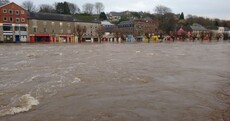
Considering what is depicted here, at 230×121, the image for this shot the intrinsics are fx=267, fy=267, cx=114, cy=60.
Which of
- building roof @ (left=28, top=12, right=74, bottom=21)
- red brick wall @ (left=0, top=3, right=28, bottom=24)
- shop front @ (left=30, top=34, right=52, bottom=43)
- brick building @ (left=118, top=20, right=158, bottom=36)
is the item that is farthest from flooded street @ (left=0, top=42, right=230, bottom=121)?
brick building @ (left=118, top=20, right=158, bottom=36)

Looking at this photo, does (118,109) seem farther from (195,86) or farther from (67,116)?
(195,86)

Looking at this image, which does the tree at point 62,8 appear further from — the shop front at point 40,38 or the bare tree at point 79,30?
the shop front at point 40,38

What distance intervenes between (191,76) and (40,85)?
6626 millimetres

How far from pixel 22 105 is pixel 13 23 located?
6450 centimetres

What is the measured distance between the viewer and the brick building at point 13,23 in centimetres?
6488

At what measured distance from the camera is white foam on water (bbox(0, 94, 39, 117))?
6552 millimetres

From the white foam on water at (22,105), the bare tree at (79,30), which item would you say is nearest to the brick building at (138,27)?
the bare tree at (79,30)

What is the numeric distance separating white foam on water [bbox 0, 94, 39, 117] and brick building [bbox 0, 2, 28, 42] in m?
61.5

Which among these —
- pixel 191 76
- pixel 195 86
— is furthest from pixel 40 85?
pixel 191 76

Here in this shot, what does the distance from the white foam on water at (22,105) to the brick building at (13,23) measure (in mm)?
61477

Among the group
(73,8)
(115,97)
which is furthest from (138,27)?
(115,97)

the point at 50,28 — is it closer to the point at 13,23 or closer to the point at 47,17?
the point at 47,17

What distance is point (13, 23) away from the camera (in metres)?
66.6

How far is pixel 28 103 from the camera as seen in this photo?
734 centimetres
